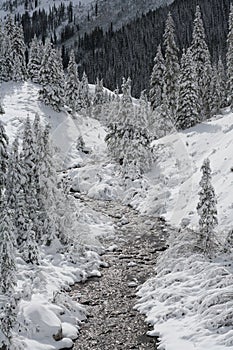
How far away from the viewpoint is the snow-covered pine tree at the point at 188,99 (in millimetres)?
38875

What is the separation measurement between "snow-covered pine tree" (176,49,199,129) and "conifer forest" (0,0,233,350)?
10 centimetres

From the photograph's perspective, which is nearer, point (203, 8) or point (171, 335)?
point (171, 335)

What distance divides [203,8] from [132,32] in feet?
75.3

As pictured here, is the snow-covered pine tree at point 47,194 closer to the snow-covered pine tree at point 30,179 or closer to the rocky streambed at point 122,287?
the snow-covered pine tree at point 30,179

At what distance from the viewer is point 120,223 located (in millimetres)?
25828

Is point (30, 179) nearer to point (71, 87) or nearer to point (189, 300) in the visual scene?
point (189, 300)

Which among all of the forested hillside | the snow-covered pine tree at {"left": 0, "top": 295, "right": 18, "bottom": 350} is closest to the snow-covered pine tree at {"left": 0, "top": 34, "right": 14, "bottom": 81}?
the snow-covered pine tree at {"left": 0, "top": 295, "right": 18, "bottom": 350}

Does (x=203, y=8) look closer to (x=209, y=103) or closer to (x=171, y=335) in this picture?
(x=209, y=103)

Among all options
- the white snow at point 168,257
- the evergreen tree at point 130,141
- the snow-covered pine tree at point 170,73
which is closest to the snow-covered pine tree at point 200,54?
the snow-covered pine tree at point 170,73

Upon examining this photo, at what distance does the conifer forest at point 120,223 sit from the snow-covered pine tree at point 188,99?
97 millimetres

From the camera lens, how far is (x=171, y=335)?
13.7 meters

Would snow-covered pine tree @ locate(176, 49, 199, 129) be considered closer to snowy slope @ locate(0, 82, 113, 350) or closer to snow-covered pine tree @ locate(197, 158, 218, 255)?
snowy slope @ locate(0, 82, 113, 350)

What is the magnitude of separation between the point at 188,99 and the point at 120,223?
16.8 m

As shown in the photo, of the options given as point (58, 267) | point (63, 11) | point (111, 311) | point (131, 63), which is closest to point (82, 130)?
point (58, 267)
